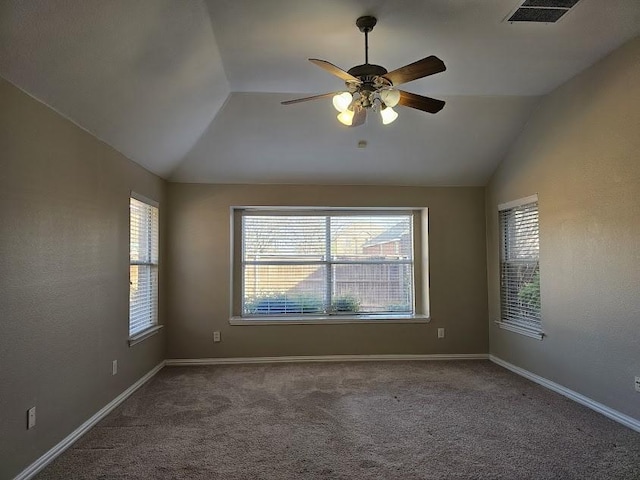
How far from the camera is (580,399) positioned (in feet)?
12.2

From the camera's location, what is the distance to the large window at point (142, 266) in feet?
13.8

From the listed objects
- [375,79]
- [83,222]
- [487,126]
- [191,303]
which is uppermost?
[487,126]

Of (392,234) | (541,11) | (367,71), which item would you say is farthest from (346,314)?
(541,11)

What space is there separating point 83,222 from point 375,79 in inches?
88.0

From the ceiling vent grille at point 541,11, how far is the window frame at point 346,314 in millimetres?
2859

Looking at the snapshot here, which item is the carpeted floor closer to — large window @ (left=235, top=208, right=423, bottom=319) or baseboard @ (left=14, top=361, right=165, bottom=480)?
baseboard @ (left=14, top=361, right=165, bottom=480)

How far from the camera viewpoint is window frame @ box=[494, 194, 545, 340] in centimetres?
441

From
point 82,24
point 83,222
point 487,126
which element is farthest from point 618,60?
point 83,222

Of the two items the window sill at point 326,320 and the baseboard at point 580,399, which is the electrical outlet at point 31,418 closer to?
the window sill at point 326,320

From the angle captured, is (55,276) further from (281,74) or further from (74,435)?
(281,74)

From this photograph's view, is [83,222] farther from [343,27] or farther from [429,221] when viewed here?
[429,221]

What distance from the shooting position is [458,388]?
420 cm

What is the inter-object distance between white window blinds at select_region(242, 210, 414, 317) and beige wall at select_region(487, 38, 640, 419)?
1628mm

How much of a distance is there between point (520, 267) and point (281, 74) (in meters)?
3.19
